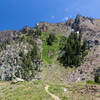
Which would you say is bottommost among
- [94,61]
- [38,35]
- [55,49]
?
[94,61]

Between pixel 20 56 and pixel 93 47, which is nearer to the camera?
pixel 20 56

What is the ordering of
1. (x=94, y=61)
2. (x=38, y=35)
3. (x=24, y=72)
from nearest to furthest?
1. (x=24, y=72)
2. (x=94, y=61)
3. (x=38, y=35)

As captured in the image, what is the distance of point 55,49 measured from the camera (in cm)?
8956

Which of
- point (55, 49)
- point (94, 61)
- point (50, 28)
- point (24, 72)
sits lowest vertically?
point (24, 72)

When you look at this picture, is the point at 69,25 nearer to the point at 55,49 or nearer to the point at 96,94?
the point at 55,49

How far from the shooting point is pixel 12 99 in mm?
17297

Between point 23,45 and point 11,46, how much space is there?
8136 millimetres

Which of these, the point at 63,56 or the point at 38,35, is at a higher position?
the point at 38,35

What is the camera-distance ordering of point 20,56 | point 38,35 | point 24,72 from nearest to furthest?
point 24,72 < point 20,56 < point 38,35

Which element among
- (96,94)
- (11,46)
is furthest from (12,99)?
(11,46)

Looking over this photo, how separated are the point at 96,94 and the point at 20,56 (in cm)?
5989

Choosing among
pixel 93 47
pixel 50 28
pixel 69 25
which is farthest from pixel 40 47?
pixel 69 25

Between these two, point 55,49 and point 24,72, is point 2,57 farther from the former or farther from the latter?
point 55,49

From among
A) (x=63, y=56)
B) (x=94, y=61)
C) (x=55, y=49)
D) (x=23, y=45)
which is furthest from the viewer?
(x=55, y=49)
